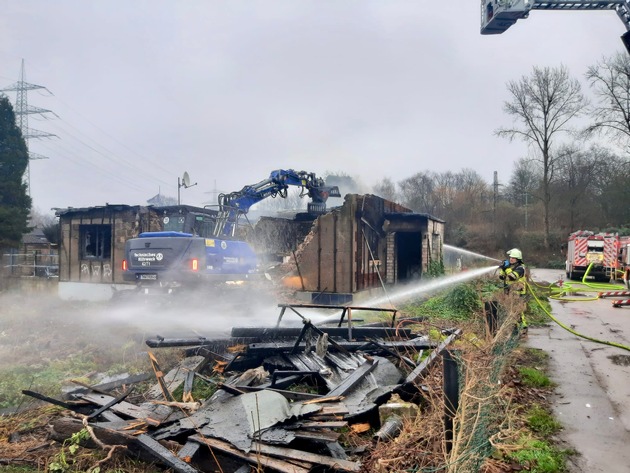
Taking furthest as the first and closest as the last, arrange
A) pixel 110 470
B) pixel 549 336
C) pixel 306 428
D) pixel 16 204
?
pixel 16 204, pixel 549 336, pixel 306 428, pixel 110 470

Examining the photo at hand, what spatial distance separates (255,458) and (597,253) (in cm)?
2324

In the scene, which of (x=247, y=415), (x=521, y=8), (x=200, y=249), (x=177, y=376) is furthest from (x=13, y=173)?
(x=247, y=415)

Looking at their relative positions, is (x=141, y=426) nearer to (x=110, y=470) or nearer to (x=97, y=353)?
(x=110, y=470)

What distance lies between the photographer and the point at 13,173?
26672 mm

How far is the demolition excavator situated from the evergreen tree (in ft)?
45.1

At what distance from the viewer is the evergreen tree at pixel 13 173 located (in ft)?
78.9

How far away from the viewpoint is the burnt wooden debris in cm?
407

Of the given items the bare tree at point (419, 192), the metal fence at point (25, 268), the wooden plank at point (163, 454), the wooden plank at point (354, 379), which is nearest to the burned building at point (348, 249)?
the wooden plank at point (354, 379)

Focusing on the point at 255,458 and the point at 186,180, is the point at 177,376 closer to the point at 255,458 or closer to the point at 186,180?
the point at 255,458

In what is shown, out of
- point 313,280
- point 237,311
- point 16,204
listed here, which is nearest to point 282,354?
point 237,311

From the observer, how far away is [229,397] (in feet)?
16.9

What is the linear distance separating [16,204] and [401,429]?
93.2 feet

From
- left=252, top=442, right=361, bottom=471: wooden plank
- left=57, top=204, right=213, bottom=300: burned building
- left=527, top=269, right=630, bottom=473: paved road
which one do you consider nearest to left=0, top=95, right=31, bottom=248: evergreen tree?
left=57, top=204, right=213, bottom=300: burned building

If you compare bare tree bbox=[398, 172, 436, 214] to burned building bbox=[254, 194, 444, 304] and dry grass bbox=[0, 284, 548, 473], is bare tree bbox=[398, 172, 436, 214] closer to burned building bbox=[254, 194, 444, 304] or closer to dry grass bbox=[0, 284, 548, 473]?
burned building bbox=[254, 194, 444, 304]
